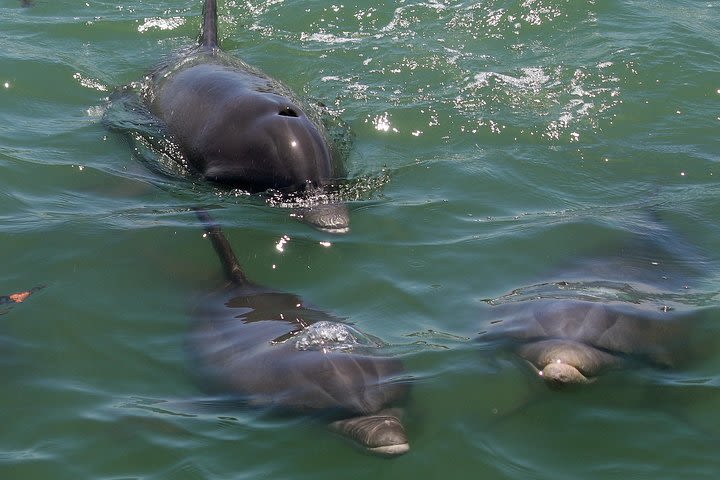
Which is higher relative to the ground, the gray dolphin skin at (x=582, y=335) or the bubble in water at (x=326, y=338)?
the bubble in water at (x=326, y=338)

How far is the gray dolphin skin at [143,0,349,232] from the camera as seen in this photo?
9.17m

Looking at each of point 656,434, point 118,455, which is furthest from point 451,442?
point 118,455

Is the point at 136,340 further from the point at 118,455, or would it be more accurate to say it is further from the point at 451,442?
the point at 451,442

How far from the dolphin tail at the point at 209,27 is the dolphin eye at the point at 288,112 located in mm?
3412

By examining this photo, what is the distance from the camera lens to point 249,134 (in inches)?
370

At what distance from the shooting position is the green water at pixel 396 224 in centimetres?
610

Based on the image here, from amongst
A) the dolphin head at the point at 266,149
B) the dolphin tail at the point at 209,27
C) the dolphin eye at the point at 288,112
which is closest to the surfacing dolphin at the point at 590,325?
the dolphin head at the point at 266,149

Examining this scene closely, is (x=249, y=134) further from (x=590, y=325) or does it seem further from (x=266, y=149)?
(x=590, y=325)

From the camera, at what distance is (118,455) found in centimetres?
597

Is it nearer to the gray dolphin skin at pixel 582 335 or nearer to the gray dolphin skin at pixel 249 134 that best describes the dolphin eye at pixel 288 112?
the gray dolphin skin at pixel 249 134

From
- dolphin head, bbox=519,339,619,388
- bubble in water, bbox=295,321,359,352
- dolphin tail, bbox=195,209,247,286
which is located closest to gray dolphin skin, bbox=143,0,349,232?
dolphin tail, bbox=195,209,247,286

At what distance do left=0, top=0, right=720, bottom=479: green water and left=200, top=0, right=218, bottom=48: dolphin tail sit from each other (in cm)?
51

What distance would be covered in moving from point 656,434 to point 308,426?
2.13 meters

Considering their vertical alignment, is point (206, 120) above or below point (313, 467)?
above
